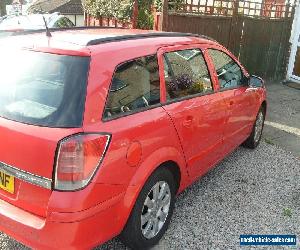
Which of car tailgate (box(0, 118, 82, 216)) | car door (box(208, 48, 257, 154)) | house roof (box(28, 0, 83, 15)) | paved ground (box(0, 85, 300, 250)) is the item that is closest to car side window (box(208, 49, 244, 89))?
car door (box(208, 48, 257, 154))

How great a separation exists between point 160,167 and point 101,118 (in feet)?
2.77

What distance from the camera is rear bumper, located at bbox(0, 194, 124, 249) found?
2568 millimetres

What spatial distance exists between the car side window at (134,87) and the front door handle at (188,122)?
1.30 feet

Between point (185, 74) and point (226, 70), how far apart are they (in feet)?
3.52

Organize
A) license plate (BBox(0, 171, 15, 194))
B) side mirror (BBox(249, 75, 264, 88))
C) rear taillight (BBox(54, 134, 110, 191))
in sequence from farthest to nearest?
side mirror (BBox(249, 75, 264, 88)) < license plate (BBox(0, 171, 15, 194)) < rear taillight (BBox(54, 134, 110, 191))

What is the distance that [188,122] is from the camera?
365 cm

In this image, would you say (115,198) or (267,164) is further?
(267,164)

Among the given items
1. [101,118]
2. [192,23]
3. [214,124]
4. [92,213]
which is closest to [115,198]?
[92,213]

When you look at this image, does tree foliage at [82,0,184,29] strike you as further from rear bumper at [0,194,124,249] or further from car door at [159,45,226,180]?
rear bumper at [0,194,124,249]

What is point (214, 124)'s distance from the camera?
415cm

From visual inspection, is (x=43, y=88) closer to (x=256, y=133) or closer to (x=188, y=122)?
→ (x=188, y=122)

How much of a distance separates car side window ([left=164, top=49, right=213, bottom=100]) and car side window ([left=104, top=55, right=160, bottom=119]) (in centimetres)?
21

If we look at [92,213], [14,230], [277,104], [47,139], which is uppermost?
[47,139]

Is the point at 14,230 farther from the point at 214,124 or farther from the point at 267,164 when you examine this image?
the point at 267,164
